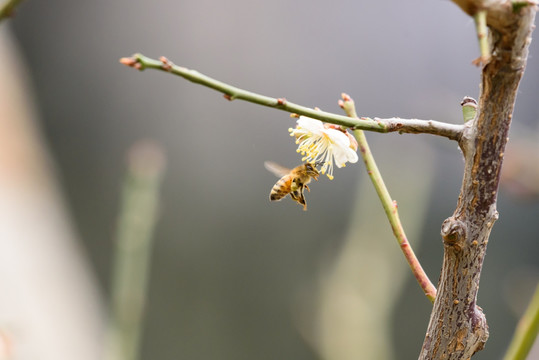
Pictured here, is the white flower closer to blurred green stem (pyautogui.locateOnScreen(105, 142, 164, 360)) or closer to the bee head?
the bee head

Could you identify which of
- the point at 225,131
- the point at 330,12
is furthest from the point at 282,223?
the point at 330,12

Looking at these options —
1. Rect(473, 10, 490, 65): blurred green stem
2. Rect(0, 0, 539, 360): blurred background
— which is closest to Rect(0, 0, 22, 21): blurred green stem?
Rect(473, 10, 490, 65): blurred green stem

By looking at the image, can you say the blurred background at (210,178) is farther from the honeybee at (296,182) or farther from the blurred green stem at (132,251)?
the honeybee at (296,182)

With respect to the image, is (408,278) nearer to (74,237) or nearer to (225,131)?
(225,131)

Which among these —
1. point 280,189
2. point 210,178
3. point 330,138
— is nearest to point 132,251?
point 280,189

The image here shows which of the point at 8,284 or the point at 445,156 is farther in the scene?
the point at 8,284

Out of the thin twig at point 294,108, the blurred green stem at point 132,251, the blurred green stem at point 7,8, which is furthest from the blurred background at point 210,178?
the blurred green stem at point 7,8
